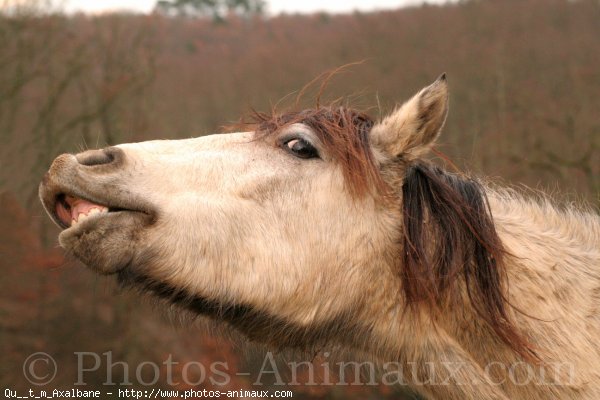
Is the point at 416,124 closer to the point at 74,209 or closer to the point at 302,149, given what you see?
the point at 302,149

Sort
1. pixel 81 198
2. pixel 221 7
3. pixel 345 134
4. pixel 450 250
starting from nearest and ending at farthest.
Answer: pixel 81 198 → pixel 450 250 → pixel 345 134 → pixel 221 7

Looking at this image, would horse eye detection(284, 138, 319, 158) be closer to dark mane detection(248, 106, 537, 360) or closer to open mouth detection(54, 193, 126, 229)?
dark mane detection(248, 106, 537, 360)

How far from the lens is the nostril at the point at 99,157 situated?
2.98m

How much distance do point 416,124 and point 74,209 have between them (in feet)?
5.34

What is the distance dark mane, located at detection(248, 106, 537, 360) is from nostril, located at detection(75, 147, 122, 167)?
0.77 meters

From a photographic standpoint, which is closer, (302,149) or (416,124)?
(416,124)

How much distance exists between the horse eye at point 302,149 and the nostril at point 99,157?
0.84m

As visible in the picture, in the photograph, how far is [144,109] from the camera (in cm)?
1266

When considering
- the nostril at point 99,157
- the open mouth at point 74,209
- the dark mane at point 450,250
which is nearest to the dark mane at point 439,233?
the dark mane at point 450,250

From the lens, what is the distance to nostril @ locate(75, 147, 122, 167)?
9.77 ft

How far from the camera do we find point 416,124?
3.22m

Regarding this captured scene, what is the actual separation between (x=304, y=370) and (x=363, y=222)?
8064 millimetres

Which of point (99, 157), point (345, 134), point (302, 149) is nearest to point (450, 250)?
point (345, 134)

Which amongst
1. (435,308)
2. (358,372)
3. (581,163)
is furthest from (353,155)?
(581,163)
